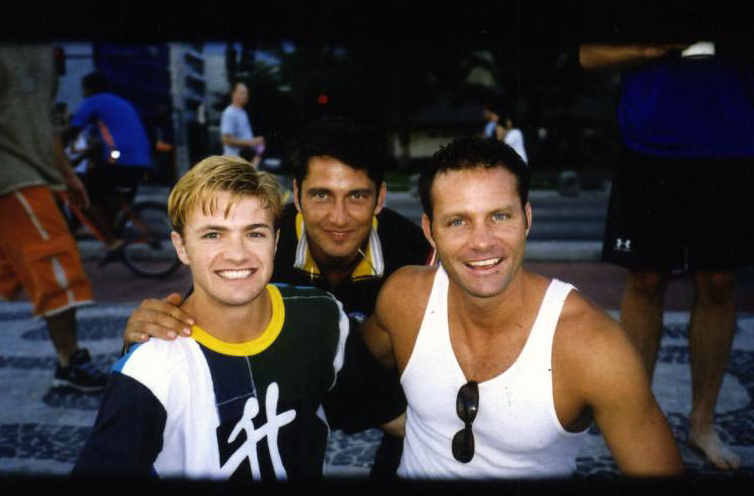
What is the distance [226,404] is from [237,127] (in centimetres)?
637

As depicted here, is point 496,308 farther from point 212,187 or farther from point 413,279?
point 212,187

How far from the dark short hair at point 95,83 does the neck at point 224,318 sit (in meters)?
5.74

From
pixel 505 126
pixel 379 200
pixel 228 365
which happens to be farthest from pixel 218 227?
pixel 505 126

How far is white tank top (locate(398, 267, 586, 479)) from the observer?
1.63 metres

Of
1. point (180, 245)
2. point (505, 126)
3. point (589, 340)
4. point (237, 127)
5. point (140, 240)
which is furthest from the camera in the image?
point (505, 126)

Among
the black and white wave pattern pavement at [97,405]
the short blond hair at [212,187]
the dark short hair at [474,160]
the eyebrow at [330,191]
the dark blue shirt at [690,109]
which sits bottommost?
the black and white wave pattern pavement at [97,405]

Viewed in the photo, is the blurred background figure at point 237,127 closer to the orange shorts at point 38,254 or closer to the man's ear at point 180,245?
the orange shorts at point 38,254

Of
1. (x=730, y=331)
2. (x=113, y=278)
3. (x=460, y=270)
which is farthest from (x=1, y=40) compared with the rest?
(x=113, y=278)

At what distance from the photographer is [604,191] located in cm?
1689

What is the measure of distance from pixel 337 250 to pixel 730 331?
1.58 meters

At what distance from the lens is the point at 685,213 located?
2494 millimetres

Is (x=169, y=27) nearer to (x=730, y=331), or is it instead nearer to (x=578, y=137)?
(x=730, y=331)

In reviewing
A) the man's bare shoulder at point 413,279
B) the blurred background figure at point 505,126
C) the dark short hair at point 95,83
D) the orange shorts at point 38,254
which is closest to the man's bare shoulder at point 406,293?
the man's bare shoulder at point 413,279

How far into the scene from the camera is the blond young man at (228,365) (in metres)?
1.48
